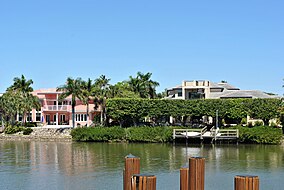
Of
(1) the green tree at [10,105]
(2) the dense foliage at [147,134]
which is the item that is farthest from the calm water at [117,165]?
(1) the green tree at [10,105]

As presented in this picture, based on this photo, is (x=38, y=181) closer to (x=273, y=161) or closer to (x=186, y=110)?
(x=273, y=161)

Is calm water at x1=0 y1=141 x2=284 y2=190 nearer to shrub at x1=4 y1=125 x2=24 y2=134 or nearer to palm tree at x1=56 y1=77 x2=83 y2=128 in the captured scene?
palm tree at x1=56 y1=77 x2=83 y2=128

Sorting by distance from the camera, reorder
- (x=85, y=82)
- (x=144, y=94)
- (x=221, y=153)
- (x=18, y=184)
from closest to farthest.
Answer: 1. (x=18, y=184)
2. (x=221, y=153)
3. (x=85, y=82)
4. (x=144, y=94)

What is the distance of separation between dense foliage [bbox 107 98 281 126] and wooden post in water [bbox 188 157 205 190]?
51.2 meters

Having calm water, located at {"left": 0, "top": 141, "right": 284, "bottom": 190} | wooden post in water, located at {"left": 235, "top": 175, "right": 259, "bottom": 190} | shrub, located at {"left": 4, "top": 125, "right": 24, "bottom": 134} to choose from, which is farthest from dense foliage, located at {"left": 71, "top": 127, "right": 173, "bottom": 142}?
wooden post in water, located at {"left": 235, "top": 175, "right": 259, "bottom": 190}

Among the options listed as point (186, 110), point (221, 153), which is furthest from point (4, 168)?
point (186, 110)

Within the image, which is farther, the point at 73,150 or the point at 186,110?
the point at 186,110

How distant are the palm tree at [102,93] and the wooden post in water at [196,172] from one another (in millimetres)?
58399

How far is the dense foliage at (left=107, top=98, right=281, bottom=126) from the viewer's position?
5941cm

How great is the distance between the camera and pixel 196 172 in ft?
32.2

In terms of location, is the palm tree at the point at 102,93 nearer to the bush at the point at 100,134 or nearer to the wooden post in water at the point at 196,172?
the bush at the point at 100,134

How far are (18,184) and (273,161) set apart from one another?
22.3 meters

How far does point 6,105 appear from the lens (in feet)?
229

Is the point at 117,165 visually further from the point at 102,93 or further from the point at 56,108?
the point at 56,108
